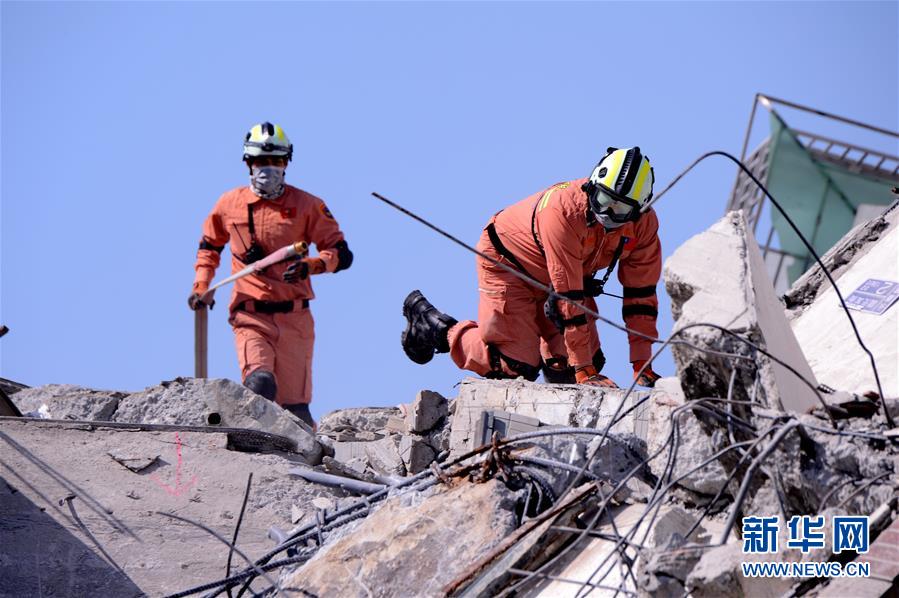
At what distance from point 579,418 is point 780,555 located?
3.03m

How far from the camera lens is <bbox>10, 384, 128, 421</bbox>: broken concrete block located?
8.80m

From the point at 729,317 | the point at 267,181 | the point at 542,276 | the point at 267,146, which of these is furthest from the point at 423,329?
the point at 729,317

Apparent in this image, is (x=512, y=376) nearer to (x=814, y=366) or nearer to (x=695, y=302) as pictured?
(x=814, y=366)

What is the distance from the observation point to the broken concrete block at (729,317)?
4758mm

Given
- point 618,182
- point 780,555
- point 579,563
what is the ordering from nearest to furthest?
point 780,555 < point 579,563 < point 618,182

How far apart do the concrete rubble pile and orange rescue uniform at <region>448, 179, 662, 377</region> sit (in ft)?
3.38

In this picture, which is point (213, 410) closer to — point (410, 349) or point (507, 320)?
point (410, 349)

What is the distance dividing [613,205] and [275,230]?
142 inches

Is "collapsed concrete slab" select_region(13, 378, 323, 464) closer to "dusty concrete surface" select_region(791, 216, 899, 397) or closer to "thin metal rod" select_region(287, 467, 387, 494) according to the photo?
"thin metal rod" select_region(287, 467, 387, 494)

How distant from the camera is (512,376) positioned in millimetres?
8828

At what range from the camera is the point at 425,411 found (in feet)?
27.7

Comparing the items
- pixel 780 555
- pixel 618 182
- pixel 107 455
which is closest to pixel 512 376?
pixel 618 182

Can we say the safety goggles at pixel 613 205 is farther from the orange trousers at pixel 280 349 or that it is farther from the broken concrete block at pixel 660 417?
the orange trousers at pixel 280 349

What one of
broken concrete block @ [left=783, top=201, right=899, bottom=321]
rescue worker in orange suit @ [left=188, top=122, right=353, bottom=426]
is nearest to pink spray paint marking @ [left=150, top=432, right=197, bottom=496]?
broken concrete block @ [left=783, top=201, right=899, bottom=321]
